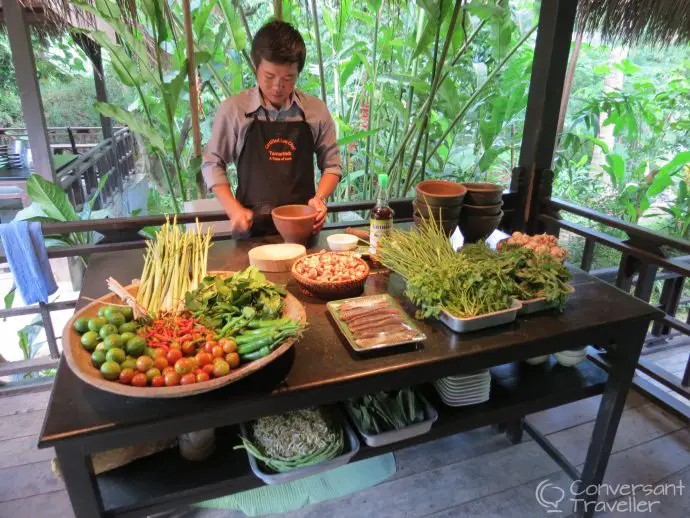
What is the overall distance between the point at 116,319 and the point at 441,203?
1.12 metres

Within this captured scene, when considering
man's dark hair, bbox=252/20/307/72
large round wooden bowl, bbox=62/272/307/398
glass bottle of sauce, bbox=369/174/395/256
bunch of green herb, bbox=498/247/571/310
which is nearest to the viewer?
large round wooden bowl, bbox=62/272/307/398

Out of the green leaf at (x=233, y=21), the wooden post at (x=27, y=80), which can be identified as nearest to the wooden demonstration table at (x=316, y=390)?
the green leaf at (x=233, y=21)

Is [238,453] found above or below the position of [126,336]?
below

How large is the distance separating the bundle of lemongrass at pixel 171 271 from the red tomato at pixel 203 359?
0.23 metres

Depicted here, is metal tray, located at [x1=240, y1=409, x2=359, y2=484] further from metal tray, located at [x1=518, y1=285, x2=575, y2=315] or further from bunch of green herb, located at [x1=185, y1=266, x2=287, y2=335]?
metal tray, located at [x1=518, y1=285, x2=575, y2=315]

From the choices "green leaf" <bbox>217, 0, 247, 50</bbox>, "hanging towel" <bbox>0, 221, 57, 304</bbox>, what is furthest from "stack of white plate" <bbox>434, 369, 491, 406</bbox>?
"green leaf" <bbox>217, 0, 247, 50</bbox>

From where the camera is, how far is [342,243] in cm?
169

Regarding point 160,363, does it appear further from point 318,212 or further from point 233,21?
point 233,21

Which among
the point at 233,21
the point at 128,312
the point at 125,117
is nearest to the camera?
the point at 128,312

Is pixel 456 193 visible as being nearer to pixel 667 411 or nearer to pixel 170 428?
pixel 170 428

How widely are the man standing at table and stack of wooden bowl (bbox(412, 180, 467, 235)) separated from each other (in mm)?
412

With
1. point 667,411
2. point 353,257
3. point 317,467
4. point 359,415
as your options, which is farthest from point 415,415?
point 667,411

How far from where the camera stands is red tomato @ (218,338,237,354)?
1.00 m

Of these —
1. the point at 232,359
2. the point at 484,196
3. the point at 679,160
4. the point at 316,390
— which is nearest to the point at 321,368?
the point at 316,390
